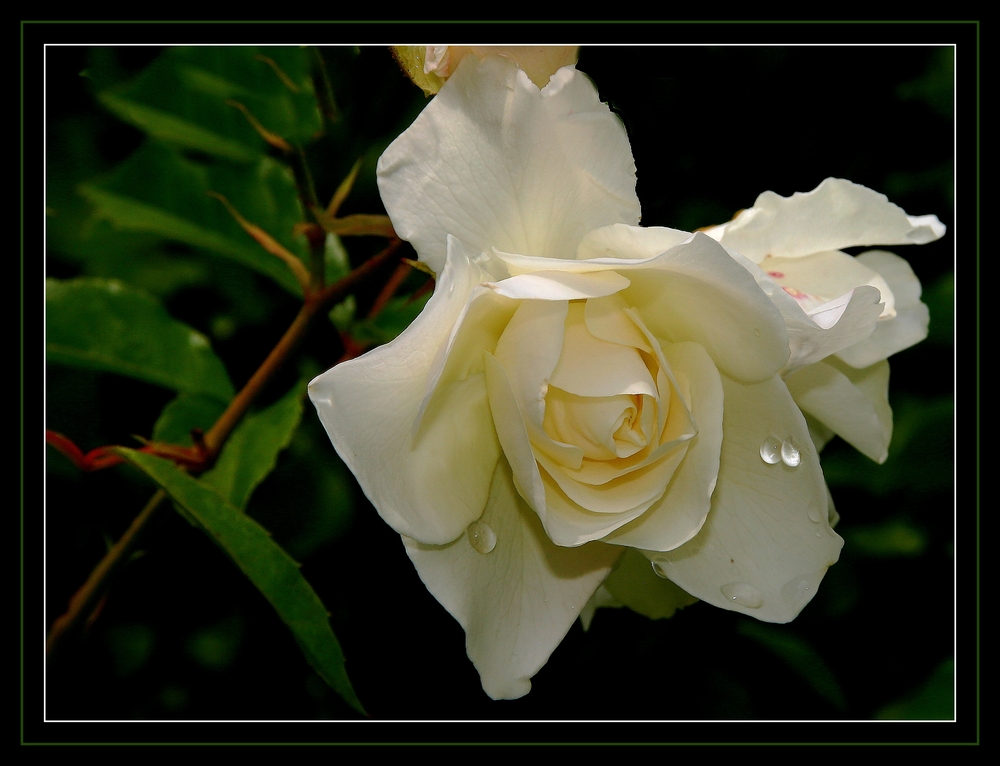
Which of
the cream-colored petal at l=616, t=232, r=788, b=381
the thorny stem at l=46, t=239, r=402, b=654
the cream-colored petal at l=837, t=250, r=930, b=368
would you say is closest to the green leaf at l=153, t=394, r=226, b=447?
the thorny stem at l=46, t=239, r=402, b=654

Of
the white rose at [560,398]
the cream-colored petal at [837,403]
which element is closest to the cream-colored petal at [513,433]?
the white rose at [560,398]

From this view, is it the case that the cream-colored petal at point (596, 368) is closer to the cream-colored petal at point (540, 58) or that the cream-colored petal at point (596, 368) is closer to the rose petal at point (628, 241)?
the rose petal at point (628, 241)

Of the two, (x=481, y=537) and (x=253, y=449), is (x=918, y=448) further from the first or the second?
(x=253, y=449)

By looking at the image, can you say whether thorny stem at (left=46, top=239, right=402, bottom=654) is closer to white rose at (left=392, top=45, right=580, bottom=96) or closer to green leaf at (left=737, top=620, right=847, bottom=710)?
white rose at (left=392, top=45, right=580, bottom=96)

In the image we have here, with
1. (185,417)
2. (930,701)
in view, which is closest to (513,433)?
(185,417)

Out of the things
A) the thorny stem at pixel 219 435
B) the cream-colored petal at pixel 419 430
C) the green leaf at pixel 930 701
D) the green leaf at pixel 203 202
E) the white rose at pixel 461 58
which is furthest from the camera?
the green leaf at pixel 203 202

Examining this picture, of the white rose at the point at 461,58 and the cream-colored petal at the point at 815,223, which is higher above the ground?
the white rose at the point at 461,58

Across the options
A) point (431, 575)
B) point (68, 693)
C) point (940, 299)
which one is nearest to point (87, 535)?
point (68, 693)
